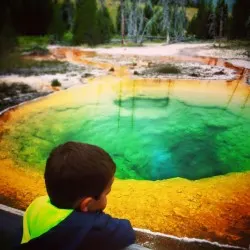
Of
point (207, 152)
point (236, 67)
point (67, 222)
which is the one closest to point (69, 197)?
point (67, 222)

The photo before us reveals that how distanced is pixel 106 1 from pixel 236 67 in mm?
1147

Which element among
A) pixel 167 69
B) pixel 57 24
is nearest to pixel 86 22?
pixel 57 24

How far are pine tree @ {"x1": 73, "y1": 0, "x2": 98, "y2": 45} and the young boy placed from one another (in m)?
2.26

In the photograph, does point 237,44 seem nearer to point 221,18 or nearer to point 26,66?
point 221,18

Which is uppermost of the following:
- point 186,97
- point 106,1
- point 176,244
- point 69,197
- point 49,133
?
point 106,1

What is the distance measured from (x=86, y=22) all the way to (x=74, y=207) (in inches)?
92.2

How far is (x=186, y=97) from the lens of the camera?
2672 mm

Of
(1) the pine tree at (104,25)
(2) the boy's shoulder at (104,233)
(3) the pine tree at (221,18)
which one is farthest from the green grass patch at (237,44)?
(2) the boy's shoulder at (104,233)

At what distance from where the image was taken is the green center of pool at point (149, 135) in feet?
7.41

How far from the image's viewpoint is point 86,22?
9.88ft

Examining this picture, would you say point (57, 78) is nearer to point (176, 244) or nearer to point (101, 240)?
point (176, 244)

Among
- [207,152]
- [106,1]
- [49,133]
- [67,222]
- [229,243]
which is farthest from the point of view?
[106,1]

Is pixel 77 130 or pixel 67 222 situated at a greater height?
pixel 67 222

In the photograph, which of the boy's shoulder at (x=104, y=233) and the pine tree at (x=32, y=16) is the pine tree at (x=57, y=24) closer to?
the pine tree at (x=32, y=16)
